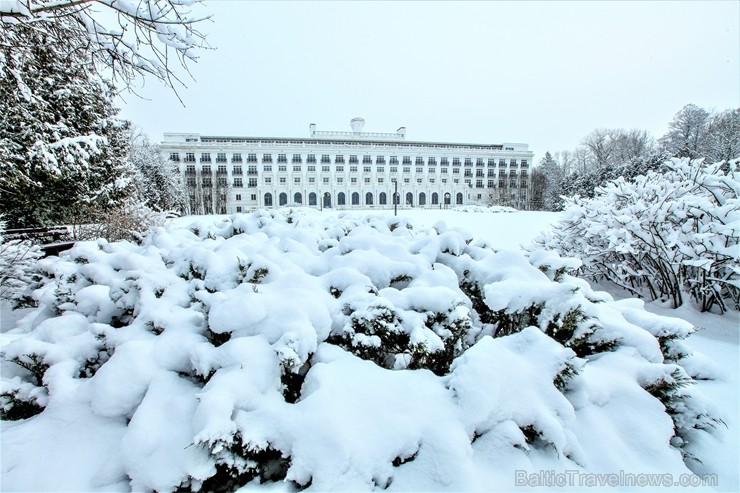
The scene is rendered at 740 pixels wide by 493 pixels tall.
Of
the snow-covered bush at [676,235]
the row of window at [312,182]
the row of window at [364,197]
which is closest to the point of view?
the snow-covered bush at [676,235]

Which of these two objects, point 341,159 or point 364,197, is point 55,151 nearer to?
point 341,159

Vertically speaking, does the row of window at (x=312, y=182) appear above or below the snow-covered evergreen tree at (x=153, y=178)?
above

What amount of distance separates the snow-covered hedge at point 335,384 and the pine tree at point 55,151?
6798 millimetres

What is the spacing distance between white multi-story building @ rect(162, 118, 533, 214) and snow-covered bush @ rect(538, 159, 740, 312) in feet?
167

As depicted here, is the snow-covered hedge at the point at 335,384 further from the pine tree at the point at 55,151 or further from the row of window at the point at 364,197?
the row of window at the point at 364,197

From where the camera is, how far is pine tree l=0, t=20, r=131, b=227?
7637 millimetres

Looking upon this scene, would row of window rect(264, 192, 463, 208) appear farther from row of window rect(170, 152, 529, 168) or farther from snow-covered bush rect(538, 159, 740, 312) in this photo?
snow-covered bush rect(538, 159, 740, 312)

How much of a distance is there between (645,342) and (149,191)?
33.5 meters

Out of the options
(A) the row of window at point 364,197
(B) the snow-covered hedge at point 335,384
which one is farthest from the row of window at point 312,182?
(B) the snow-covered hedge at point 335,384

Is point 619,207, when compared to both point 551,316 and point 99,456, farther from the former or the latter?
point 99,456

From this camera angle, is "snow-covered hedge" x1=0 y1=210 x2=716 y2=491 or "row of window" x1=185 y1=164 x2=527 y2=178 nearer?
"snow-covered hedge" x1=0 y1=210 x2=716 y2=491

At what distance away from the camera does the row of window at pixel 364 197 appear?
5956 centimetres

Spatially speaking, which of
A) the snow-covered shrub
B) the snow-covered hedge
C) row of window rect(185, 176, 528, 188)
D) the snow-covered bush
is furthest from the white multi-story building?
the snow-covered hedge

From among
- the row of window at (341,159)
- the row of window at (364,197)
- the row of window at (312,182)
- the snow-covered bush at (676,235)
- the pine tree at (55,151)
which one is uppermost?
the row of window at (341,159)
